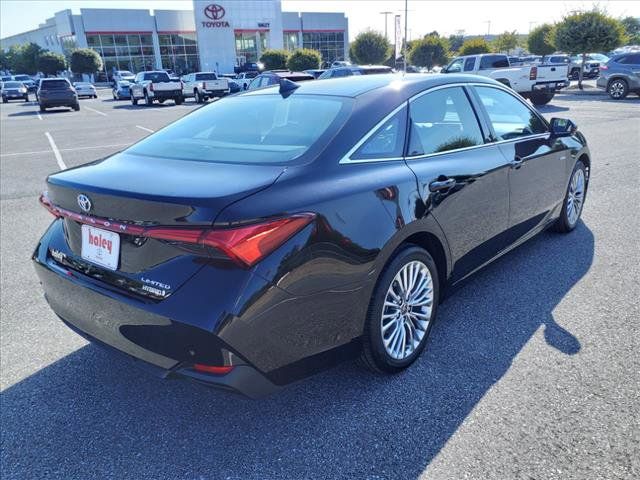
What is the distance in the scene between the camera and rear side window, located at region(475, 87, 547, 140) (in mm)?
3842

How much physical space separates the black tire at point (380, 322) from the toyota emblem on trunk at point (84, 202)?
4.78 feet

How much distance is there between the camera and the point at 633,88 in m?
20.2

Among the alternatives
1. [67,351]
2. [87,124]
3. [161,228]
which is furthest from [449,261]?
[87,124]

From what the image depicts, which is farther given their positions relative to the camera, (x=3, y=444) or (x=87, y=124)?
(x=87, y=124)

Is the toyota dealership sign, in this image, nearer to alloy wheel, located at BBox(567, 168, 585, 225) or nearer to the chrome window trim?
alloy wheel, located at BBox(567, 168, 585, 225)

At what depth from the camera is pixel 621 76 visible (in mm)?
20531

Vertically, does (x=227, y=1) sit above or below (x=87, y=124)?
above

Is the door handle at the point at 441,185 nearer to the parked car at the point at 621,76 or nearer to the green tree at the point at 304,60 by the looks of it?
the parked car at the point at 621,76

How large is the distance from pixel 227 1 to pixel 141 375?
69302mm

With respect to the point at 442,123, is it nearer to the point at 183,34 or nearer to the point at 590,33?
the point at 590,33

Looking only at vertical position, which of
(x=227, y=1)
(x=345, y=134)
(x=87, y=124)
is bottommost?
(x=87, y=124)

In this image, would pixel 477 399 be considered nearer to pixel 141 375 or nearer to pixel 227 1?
pixel 141 375

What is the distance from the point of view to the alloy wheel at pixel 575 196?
16.5 ft

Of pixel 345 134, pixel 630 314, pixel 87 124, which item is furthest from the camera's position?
pixel 87 124
